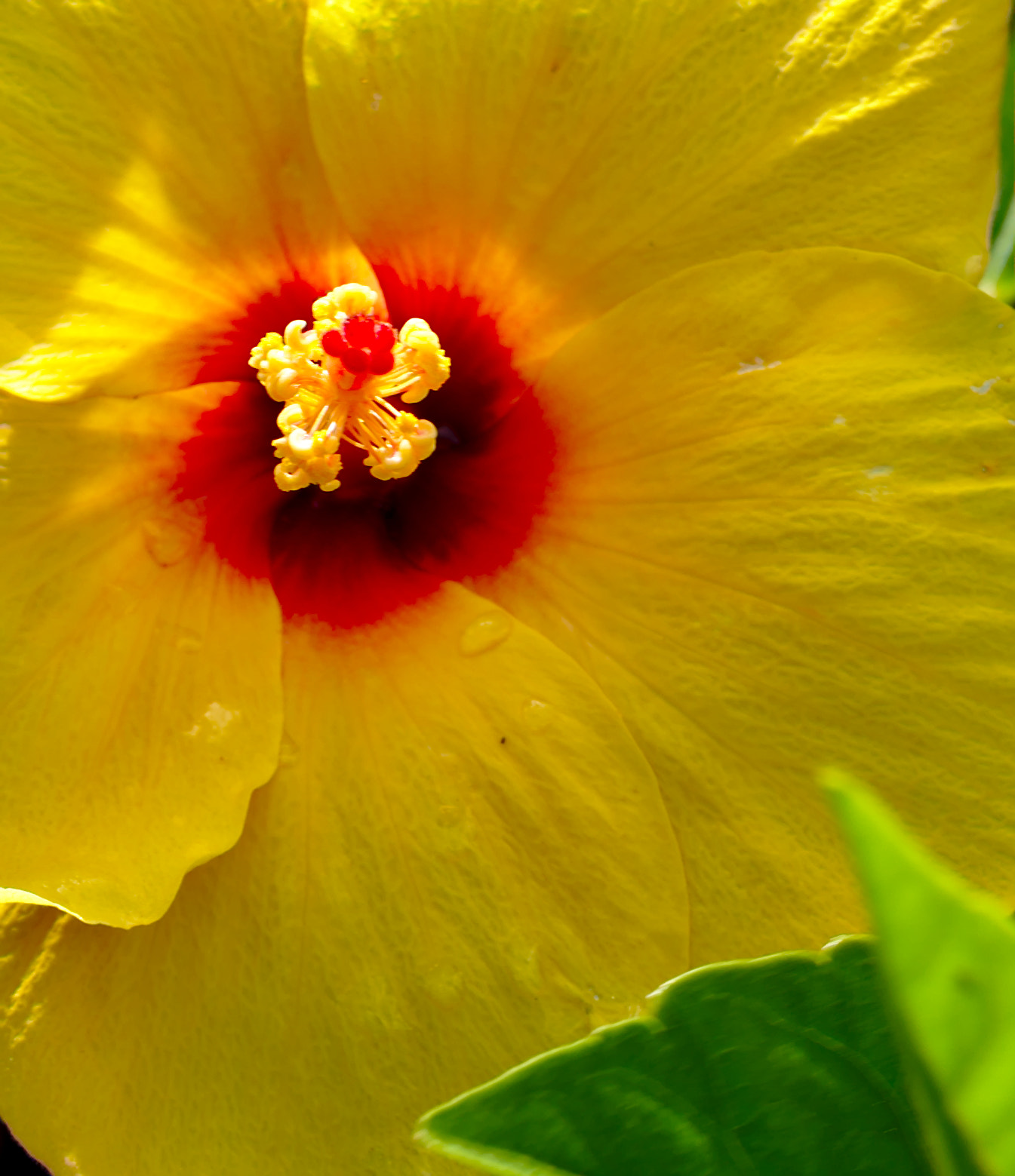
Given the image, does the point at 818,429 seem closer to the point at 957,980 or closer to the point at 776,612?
the point at 776,612

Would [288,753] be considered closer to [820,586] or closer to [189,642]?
[189,642]

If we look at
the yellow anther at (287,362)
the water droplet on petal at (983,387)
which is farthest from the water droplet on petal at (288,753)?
the water droplet on petal at (983,387)

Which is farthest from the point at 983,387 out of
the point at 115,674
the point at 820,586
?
the point at 115,674

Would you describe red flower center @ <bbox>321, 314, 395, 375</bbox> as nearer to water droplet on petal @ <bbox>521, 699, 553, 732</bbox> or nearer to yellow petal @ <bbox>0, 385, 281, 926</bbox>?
yellow petal @ <bbox>0, 385, 281, 926</bbox>

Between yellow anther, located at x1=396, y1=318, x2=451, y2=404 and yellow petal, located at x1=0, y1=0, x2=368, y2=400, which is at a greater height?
yellow petal, located at x1=0, y1=0, x2=368, y2=400

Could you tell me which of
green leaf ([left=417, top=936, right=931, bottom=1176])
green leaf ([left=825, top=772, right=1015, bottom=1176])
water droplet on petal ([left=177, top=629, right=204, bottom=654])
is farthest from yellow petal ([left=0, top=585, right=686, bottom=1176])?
green leaf ([left=825, top=772, right=1015, bottom=1176])

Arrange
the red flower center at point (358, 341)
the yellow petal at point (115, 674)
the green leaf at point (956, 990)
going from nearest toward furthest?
1. the green leaf at point (956, 990)
2. the yellow petal at point (115, 674)
3. the red flower center at point (358, 341)

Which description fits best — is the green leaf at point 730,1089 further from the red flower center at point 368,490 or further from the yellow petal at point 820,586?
the red flower center at point 368,490
